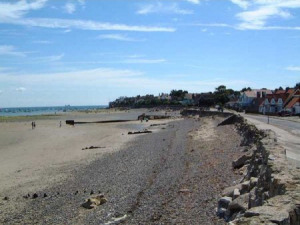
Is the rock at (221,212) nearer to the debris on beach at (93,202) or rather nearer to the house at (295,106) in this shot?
the debris on beach at (93,202)

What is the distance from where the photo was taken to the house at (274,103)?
79.9m

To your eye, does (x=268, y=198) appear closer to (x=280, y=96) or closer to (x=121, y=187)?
(x=121, y=187)

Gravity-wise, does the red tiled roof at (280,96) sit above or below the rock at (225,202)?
above

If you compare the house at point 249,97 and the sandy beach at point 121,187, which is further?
the house at point 249,97

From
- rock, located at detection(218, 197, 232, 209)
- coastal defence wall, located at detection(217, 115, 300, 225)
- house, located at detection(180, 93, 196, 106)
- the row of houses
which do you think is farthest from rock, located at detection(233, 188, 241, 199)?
house, located at detection(180, 93, 196, 106)

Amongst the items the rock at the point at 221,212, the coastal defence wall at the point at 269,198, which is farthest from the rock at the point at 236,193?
the rock at the point at 221,212

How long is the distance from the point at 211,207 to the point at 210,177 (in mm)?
4065

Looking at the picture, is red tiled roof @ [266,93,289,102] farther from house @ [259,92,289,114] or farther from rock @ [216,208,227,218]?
rock @ [216,208,227,218]

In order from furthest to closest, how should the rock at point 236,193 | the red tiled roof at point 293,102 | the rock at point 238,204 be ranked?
the red tiled roof at point 293,102 < the rock at point 236,193 < the rock at point 238,204

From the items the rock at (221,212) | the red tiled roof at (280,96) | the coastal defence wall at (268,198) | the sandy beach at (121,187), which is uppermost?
the red tiled roof at (280,96)

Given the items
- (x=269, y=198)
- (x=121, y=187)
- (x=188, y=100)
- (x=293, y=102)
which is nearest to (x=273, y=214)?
(x=269, y=198)

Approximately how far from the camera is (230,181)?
14094 mm

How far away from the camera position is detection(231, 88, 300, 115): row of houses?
68575mm

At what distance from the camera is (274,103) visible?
82000mm
